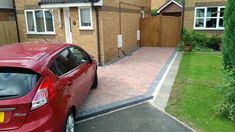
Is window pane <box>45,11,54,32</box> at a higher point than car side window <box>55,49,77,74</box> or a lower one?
higher

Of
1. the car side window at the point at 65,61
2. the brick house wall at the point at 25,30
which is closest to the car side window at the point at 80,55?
the car side window at the point at 65,61

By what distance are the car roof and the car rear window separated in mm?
88

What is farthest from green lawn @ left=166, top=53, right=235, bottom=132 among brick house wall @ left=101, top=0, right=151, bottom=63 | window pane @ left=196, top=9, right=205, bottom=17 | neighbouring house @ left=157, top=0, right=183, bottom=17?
neighbouring house @ left=157, top=0, right=183, bottom=17

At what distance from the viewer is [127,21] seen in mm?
14289

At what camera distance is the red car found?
127 inches

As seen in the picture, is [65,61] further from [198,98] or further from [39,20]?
[39,20]

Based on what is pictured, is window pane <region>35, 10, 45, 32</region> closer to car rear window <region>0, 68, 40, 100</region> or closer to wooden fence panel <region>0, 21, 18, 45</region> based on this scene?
wooden fence panel <region>0, 21, 18, 45</region>

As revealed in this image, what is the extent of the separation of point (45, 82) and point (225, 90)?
13.2ft

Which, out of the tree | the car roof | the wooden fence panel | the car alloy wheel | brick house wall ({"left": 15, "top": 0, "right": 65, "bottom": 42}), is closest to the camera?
the car roof

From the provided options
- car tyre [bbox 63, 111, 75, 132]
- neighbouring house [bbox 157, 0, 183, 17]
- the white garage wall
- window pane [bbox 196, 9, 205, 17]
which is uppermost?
neighbouring house [bbox 157, 0, 183, 17]

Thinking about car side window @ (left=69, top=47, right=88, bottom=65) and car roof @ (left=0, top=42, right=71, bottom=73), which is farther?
car side window @ (left=69, top=47, right=88, bottom=65)

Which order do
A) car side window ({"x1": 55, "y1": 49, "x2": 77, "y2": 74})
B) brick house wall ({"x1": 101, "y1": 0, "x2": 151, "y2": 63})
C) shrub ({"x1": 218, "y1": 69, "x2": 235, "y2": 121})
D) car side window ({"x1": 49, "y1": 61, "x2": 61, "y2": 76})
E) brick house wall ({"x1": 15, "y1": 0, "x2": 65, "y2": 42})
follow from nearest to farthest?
car side window ({"x1": 49, "y1": 61, "x2": 61, "y2": 76}), car side window ({"x1": 55, "y1": 49, "x2": 77, "y2": 74}), shrub ({"x1": 218, "y1": 69, "x2": 235, "y2": 121}), brick house wall ({"x1": 101, "y1": 0, "x2": 151, "y2": 63}), brick house wall ({"x1": 15, "y1": 0, "x2": 65, "y2": 42})

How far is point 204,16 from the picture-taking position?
613 inches

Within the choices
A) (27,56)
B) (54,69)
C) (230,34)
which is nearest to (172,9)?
(230,34)
